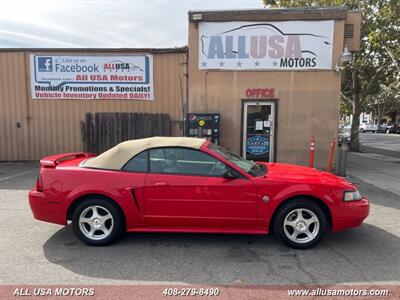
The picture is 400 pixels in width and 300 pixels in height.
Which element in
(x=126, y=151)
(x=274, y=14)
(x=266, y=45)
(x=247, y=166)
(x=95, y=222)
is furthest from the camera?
(x=266, y=45)

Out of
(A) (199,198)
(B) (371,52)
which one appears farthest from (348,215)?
(B) (371,52)

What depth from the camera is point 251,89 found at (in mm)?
9992

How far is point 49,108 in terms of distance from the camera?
11.1 metres

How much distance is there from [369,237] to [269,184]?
5.74ft

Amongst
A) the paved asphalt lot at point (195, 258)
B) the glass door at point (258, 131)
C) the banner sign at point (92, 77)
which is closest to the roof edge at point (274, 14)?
the banner sign at point (92, 77)

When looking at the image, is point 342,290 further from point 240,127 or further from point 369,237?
point 240,127

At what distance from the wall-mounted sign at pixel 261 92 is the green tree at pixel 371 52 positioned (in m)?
4.99

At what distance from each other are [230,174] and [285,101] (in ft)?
21.1

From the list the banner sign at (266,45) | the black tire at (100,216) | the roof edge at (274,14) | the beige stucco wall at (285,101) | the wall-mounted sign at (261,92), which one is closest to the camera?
the black tire at (100,216)

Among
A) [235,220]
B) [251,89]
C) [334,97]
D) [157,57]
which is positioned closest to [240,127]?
[251,89]

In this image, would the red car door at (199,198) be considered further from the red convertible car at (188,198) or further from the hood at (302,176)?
the hood at (302,176)

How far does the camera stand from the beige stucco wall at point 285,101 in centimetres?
984

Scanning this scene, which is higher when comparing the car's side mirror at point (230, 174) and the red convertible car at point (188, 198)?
the car's side mirror at point (230, 174)

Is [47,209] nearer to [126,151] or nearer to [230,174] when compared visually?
[126,151]
